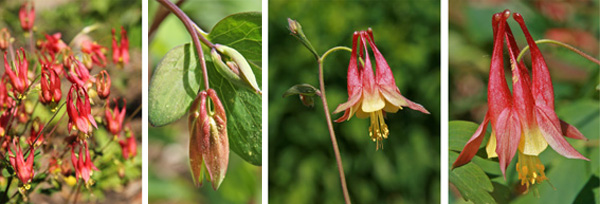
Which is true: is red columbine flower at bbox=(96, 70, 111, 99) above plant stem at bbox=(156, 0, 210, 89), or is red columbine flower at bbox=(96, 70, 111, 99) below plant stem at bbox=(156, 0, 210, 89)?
below

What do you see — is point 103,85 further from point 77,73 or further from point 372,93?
point 372,93

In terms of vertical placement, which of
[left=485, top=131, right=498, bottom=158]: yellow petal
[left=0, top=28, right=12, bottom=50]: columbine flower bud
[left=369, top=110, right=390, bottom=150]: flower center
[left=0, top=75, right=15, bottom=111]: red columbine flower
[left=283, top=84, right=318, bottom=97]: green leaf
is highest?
[left=0, top=28, right=12, bottom=50]: columbine flower bud

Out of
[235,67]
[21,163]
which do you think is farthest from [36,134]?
[235,67]

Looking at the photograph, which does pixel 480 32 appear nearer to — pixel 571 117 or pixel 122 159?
pixel 571 117

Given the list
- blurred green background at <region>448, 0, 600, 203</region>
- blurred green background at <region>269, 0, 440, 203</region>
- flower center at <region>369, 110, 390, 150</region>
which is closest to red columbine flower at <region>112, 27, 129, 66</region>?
blurred green background at <region>269, 0, 440, 203</region>

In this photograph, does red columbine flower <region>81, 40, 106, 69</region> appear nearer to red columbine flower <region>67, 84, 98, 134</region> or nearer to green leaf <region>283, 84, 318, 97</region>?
red columbine flower <region>67, 84, 98, 134</region>

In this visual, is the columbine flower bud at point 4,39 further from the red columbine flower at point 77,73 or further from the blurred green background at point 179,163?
the blurred green background at point 179,163

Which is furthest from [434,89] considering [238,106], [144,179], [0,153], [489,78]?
[0,153]
